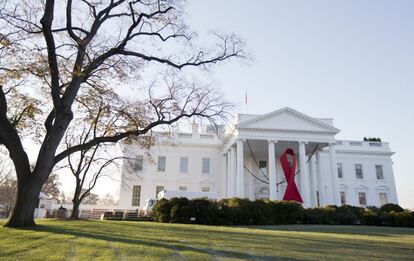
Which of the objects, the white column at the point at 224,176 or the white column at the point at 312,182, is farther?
the white column at the point at 224,176

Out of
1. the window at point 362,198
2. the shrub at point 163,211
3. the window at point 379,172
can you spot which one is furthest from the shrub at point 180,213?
the window at point 379,172

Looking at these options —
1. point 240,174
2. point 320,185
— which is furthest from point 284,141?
point 240,174

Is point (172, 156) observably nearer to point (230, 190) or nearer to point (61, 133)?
point (230, 190)

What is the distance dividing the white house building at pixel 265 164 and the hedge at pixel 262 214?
8395mm

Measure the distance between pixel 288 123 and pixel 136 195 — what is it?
2051cm

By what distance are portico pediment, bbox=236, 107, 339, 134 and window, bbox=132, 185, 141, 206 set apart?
16.1 m

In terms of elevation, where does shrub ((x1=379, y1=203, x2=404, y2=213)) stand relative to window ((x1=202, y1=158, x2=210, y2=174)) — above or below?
below

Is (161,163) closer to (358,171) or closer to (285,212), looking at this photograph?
(285,212)

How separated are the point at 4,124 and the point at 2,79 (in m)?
2.20

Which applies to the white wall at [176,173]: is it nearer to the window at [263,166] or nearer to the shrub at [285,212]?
the window at [263,166]

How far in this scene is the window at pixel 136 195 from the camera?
41.9 m

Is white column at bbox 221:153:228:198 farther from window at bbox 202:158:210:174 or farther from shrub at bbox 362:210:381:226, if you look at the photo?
shrub at bbox 362:210:381:226

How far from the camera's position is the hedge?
2205cm

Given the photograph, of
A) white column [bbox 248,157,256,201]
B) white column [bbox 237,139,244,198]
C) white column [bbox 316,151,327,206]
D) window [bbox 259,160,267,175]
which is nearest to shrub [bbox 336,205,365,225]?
white column [bbox 316,151,327,206]
